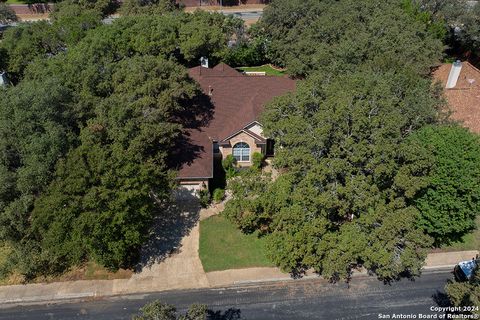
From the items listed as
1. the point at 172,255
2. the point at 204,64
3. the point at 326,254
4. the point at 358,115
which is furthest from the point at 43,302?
the point at 204,64

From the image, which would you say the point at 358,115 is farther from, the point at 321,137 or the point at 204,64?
the point at 204,64

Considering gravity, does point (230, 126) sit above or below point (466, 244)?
above

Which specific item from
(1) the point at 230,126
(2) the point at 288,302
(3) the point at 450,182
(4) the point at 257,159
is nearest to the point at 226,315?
(2) the point at 288,302

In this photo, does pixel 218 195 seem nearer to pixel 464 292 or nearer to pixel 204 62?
pixel 464 292

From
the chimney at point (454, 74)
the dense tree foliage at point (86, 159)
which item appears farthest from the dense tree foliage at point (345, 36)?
the dense tree foliage at point (86, 159)

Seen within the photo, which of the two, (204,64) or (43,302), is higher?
(204,64)

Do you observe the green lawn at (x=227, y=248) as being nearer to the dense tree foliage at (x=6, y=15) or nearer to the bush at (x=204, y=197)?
the bush at (x=204, y=197)

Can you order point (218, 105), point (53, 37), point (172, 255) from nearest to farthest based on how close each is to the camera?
point (172, 255)
point (218, 105)
point (53, 37)
